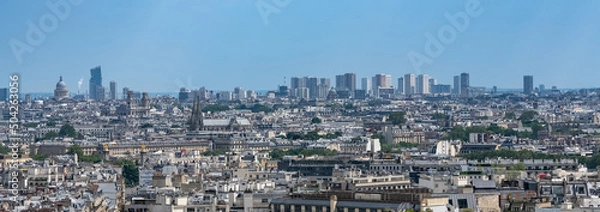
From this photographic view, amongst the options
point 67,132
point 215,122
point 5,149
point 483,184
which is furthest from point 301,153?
point 215,122

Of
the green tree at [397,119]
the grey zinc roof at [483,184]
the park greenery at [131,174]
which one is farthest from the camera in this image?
the green tree at [397,119]

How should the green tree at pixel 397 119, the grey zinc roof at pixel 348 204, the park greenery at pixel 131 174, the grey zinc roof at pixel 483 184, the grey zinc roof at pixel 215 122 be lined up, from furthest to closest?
the green tree at pixel 397 119 < the grey zinc roof at pixel 215 122 < the park greenery at pixel 131 174 < the grey zinc roof at pixel 483 184 < the grey zinc roof at pixel 348 204

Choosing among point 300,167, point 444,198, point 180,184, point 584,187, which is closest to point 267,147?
point 300,167

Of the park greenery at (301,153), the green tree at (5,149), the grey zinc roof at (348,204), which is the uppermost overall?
the grey zinc roof at (348,204)

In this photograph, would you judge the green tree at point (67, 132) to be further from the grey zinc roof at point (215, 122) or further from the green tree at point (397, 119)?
the green tree at point (397, 119)

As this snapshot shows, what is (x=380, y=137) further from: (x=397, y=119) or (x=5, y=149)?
(x=397, y=119)

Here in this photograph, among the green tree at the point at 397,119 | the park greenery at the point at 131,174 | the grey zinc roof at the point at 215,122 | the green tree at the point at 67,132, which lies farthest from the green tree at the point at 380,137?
the park greenery at the point at 131,174

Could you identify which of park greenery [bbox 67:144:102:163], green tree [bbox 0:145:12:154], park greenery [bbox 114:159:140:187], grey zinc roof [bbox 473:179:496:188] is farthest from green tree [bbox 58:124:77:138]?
grey zinc roof [bbox 473:179:496:188]

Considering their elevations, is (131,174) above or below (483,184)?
below

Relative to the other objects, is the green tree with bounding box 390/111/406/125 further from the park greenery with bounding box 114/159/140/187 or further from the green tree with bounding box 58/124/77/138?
the park greenery with bounding box 114/159/140/187

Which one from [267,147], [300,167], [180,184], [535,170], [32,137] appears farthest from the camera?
[32,137]

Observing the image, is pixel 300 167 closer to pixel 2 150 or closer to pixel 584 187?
pixel 2 150
